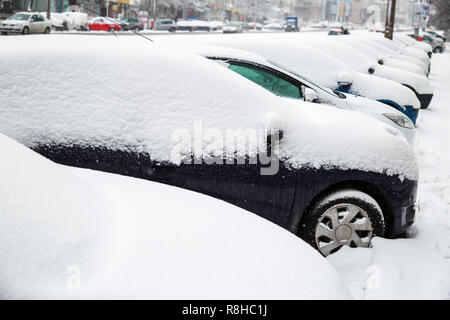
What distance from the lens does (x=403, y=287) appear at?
11.5ft

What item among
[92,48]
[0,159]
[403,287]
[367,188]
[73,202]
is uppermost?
[92,48]

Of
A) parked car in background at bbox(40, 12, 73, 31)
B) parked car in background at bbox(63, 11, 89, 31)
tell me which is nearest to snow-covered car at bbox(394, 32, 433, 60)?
parked car in background at bbox(40, 12, 73, 31)

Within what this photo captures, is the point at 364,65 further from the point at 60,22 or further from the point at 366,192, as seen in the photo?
the point at 60,22

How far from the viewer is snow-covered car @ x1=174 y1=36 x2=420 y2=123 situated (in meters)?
7.51

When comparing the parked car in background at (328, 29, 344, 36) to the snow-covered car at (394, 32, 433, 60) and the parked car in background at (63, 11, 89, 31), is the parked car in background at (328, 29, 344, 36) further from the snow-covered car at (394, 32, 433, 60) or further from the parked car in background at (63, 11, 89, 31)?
the parked car in background at (63, 11, 89, 31)

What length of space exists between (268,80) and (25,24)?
28.8 meters

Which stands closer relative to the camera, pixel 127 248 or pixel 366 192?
pixel 127 248

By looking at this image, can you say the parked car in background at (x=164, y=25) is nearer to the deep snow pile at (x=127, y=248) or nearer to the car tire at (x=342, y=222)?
the car tire at (x=342, y=222)

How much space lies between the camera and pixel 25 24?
99.6ft

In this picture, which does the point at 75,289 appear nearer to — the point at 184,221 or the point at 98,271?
the point at 98,271

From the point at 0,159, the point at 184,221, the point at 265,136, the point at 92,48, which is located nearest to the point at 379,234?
the point at 265,136

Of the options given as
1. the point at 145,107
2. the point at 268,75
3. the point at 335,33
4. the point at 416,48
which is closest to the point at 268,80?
the point at 268,75

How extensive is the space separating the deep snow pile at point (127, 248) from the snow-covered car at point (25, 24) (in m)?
31.0

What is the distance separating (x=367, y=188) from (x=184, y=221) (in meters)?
2.10
